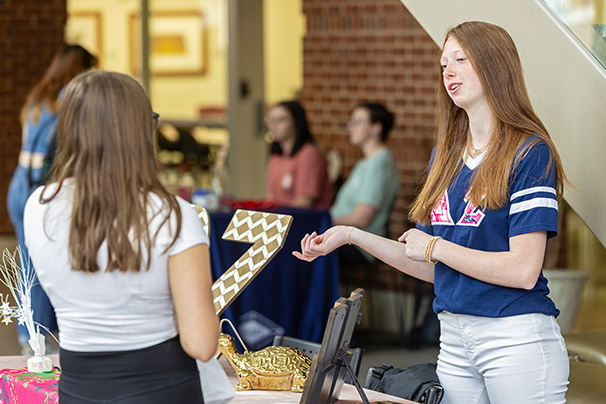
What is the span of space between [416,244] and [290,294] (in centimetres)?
272

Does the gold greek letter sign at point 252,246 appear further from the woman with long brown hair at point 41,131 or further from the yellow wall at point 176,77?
the yellow wall at point 176,77

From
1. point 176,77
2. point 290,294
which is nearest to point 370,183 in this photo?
point 290,294

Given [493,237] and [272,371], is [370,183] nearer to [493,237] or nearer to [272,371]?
[272,371]

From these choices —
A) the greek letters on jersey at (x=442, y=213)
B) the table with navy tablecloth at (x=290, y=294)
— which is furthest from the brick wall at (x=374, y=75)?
the greek letters on jersey at (x=442, y=213)

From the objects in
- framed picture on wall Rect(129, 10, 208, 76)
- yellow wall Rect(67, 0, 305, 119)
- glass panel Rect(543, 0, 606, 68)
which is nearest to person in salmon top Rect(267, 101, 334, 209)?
yellow wall Rect(67, 0, 305, 119)

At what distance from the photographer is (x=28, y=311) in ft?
8.08

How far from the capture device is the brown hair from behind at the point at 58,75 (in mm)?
4914

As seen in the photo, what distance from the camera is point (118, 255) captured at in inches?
63.1

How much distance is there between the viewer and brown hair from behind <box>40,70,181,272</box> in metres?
1.61

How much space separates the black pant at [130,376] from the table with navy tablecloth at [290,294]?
2.77 metres

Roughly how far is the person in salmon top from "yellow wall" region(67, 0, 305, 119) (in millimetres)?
1836

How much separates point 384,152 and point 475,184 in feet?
10.4

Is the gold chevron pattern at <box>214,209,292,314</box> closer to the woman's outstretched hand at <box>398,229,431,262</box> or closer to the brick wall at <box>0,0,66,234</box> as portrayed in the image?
the woman's outstretched hand at <box>398,229,431,262</box>

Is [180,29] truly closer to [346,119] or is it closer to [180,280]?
[346,119]
